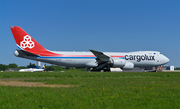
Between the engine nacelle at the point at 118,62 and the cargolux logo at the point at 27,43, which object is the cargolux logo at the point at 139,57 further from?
the cargolux logo at the point at 27,43

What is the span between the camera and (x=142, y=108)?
289 inches

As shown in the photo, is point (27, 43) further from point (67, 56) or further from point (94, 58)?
point (94, 58)

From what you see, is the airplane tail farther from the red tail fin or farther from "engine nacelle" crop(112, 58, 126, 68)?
"engine nacelle" crop(112, 58, 126, 68)

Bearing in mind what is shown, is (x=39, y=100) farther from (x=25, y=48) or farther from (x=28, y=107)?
(x=25, y=48)

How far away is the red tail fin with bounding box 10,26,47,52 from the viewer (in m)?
38.4


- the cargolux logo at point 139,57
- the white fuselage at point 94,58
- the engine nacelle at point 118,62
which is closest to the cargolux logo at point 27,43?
the white fuselage at point 94,58

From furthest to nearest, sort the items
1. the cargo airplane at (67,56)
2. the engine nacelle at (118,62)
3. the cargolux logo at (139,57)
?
the cargolux logo at (139,57), the engine nacelle at (118,62), the cargo airplane at (67,56)

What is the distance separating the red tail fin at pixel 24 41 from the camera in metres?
38.4

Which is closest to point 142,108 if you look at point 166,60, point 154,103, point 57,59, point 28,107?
point 154,103

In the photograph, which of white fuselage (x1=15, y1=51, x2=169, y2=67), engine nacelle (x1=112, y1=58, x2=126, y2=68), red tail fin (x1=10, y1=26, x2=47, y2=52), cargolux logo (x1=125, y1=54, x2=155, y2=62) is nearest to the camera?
red tail fin (x1=10, y1=26, x2=47, y2=52)

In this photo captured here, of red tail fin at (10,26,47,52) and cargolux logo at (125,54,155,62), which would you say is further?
cargolux logo at (125,54,155,62)

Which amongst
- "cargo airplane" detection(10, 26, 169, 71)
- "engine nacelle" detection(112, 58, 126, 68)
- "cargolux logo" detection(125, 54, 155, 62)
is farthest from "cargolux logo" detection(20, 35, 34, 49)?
"cargolux logo" detection(125, 54, 155, 62)

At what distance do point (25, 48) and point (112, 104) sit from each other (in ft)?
110

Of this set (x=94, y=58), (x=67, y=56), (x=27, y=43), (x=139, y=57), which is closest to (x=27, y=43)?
(x=27, y=43)
